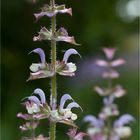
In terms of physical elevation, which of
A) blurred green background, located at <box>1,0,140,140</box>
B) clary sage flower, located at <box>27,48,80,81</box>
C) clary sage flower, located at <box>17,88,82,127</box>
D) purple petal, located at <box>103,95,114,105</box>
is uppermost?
blurred green background, located at <box>1,0,140,140</box>

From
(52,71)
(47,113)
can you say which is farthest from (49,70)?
(47,113)

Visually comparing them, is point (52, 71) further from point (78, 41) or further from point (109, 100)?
point (78, 41)

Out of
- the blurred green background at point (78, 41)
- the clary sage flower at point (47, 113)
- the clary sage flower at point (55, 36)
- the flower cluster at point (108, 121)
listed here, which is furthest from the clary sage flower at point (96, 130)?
the blurred green background at point (78, 41)

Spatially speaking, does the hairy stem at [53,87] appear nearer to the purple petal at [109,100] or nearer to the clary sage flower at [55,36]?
the clary sage flower at [55,36]

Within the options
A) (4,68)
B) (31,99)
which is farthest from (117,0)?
(31,99)

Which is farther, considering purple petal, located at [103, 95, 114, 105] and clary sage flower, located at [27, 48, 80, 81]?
purple petal, located at [103, 95, 114, 105]

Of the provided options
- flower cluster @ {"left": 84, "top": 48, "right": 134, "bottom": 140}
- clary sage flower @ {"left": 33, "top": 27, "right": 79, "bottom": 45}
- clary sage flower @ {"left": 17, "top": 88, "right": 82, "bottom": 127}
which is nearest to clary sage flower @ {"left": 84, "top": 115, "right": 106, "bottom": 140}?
flower cluster @ {"left": 84, "top": 48, "right": 134, "bottom": 140}

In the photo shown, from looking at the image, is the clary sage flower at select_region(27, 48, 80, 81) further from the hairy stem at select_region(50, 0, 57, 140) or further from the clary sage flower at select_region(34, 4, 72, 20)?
the clary sage flower at select_region(34, 4, 72, 20)

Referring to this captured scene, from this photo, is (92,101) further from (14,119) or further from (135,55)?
(135,55)

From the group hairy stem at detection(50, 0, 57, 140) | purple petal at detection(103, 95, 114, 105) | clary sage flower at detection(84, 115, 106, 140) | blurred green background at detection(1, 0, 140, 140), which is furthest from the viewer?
blurred green background at detection(1, 0, 140, 140)

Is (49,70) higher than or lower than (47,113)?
higher
